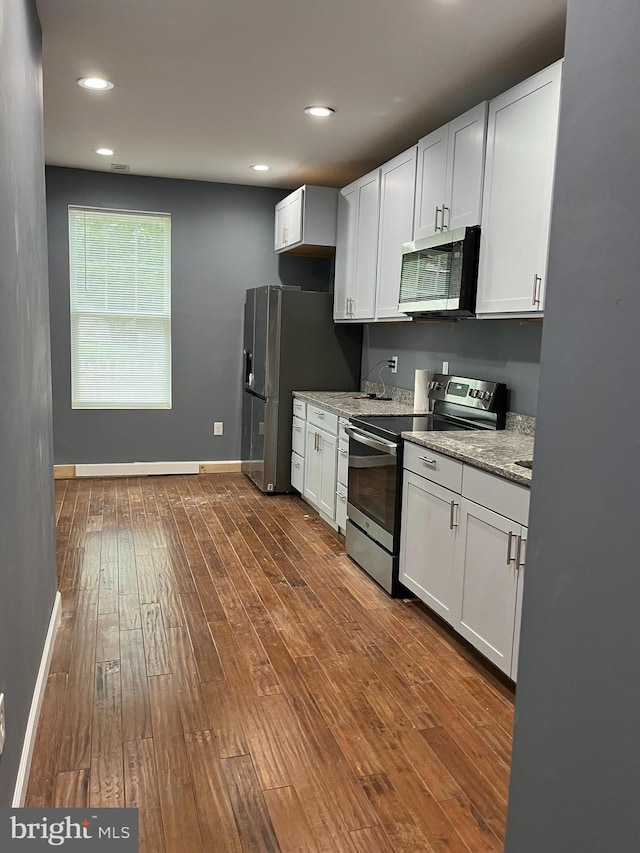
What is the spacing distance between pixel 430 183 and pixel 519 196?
0.92m

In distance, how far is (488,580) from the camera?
2.64 metres

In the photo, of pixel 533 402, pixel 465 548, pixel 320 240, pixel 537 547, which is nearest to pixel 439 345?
pixel 533 402

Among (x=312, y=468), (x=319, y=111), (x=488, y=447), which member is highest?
(x=319, y=111)

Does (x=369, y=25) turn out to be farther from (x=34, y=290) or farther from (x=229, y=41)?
(x=34, y=290)

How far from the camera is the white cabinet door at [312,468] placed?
15.9 feet

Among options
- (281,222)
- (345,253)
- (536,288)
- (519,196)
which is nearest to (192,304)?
(281,222)

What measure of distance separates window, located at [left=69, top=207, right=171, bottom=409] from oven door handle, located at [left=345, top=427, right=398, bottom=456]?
8.91ft

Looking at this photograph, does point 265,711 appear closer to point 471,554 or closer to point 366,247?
point 471,554

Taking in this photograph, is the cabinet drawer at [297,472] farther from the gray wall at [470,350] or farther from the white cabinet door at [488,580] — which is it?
the white cabinet door at [488,580]

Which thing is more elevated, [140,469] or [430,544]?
[430,544]

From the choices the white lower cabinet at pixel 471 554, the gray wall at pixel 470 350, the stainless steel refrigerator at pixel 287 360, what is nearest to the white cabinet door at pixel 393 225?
the gray wall at pixel 470 350

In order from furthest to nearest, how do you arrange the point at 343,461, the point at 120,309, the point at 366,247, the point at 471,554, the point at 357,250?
the point at 120,309, the point at 357,250, the point at 366,247, the point at 343,461, the point at 471,554

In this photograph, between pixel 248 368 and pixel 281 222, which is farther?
pixel 248 368

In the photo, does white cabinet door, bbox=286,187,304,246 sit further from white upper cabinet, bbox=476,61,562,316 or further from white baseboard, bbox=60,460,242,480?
white upper cabinet, bbox=476,61,562,316
